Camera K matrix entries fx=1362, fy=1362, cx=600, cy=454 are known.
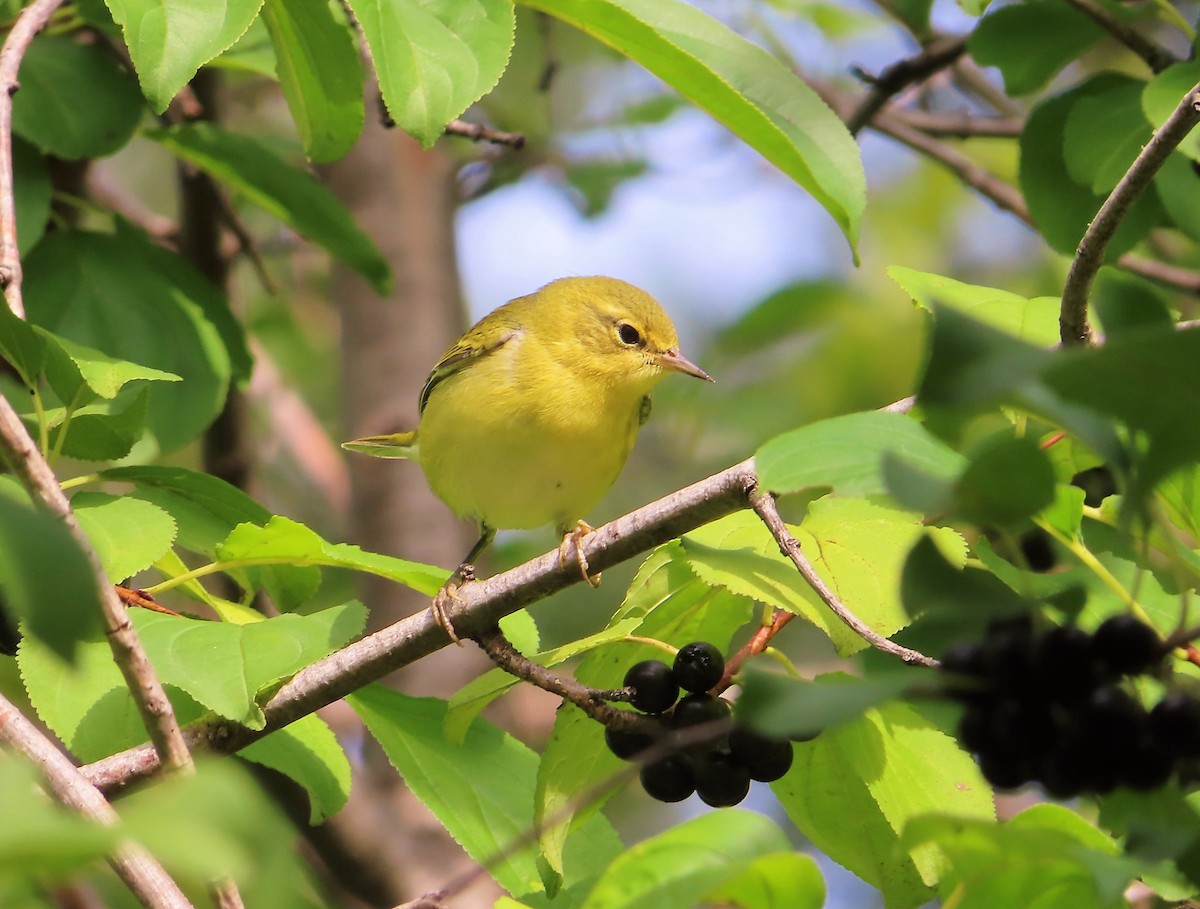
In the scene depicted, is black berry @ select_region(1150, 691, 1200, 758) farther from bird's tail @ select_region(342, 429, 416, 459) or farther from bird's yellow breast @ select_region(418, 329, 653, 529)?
bird's tail @ select_region(342, 429, 416, 459)

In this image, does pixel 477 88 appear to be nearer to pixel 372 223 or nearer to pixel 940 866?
pixel 940 866

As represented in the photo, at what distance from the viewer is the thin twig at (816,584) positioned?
75.4 inches

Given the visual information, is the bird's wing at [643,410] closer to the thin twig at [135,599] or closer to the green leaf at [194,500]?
the green leaf at [194,500]

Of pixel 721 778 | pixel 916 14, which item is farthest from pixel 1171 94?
pixel 721 778

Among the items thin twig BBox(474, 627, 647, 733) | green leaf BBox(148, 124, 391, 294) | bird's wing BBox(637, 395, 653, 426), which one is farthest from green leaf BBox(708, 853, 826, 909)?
bird's wing BBox(637, 395, 653, 426)

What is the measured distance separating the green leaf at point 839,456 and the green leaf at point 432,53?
1187 mm

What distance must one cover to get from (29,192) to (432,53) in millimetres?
1500

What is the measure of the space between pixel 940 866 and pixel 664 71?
59.4 inches

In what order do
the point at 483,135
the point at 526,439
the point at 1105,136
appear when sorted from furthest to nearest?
the point at 526,439 < the point at 483,135 < the point at 1105,136

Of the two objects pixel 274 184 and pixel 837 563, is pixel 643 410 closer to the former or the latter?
pixel 274 184

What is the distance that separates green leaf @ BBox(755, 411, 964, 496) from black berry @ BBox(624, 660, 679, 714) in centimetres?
82

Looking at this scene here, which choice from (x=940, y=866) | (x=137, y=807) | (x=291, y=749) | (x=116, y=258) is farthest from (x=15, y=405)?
(x=137, y=807)

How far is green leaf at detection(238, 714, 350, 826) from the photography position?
273 cm

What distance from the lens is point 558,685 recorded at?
7.71ft
